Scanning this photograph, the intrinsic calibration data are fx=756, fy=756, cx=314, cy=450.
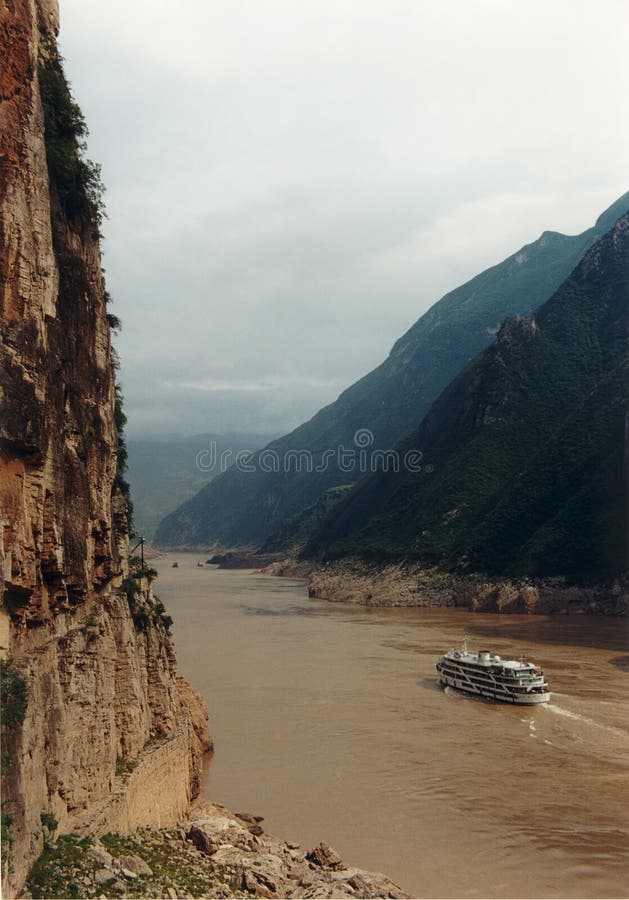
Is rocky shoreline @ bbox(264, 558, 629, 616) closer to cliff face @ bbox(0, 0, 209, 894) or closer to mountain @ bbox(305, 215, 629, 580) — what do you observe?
mountain @ bbox(305, 215, 629, 580)

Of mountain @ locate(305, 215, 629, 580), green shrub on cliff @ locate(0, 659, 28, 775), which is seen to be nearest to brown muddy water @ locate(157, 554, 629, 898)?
green shrub on cliff @ locate(0, 659, 28, 775)

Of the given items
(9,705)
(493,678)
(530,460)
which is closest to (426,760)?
(493,678)

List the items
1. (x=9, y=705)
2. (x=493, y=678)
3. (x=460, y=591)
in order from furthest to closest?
1. (x=460, y=591)
2. (x=493, y=678)
3. (x=9, y=705)

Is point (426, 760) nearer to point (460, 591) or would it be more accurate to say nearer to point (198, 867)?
point (198, 867)

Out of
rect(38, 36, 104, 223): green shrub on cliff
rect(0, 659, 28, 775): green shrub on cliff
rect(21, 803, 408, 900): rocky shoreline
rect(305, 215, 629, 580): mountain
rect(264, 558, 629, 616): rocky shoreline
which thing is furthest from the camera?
rect(305, 215, 629, 580): mountain

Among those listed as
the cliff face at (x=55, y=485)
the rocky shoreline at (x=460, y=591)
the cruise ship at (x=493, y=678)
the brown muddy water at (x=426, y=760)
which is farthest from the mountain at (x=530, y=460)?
the cliff face at (x=55, y=485)

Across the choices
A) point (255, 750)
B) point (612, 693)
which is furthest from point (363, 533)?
point (255, 750)
